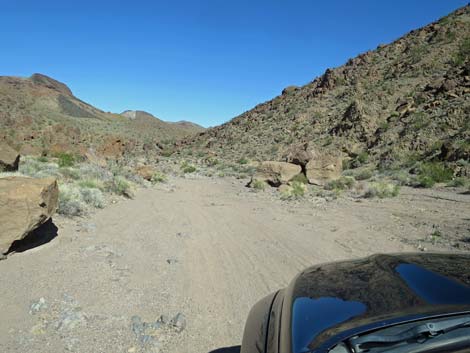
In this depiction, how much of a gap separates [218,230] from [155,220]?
1.73 metres

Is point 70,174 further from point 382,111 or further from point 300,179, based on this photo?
point 382,111

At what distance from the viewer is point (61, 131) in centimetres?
3916

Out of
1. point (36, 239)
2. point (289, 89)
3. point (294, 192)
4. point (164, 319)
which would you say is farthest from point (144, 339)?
point (289, 89)

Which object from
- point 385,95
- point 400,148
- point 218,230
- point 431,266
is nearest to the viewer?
point 431,266

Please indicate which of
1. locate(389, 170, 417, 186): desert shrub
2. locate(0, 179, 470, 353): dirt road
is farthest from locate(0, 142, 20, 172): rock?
locate(389, 170, 417, 186): desert shrub

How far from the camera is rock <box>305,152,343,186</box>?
60.4 feet

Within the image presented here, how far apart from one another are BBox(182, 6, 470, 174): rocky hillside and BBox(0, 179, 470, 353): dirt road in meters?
10.8

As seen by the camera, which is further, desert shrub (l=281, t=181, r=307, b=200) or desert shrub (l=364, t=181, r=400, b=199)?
desert shrub (l=281, t=181, r=307, b=200)

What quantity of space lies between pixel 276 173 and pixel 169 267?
12518 mm

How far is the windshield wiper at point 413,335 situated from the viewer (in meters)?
1.68

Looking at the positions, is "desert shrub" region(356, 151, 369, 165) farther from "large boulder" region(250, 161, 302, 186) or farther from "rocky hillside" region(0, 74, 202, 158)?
"rocky hillside" region(0, 74, 202, 158)

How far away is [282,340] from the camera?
189 cm

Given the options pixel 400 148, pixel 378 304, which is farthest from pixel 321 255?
pixel 400 148

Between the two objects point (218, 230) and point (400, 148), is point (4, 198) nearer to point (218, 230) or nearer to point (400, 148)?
point (218, 230)
